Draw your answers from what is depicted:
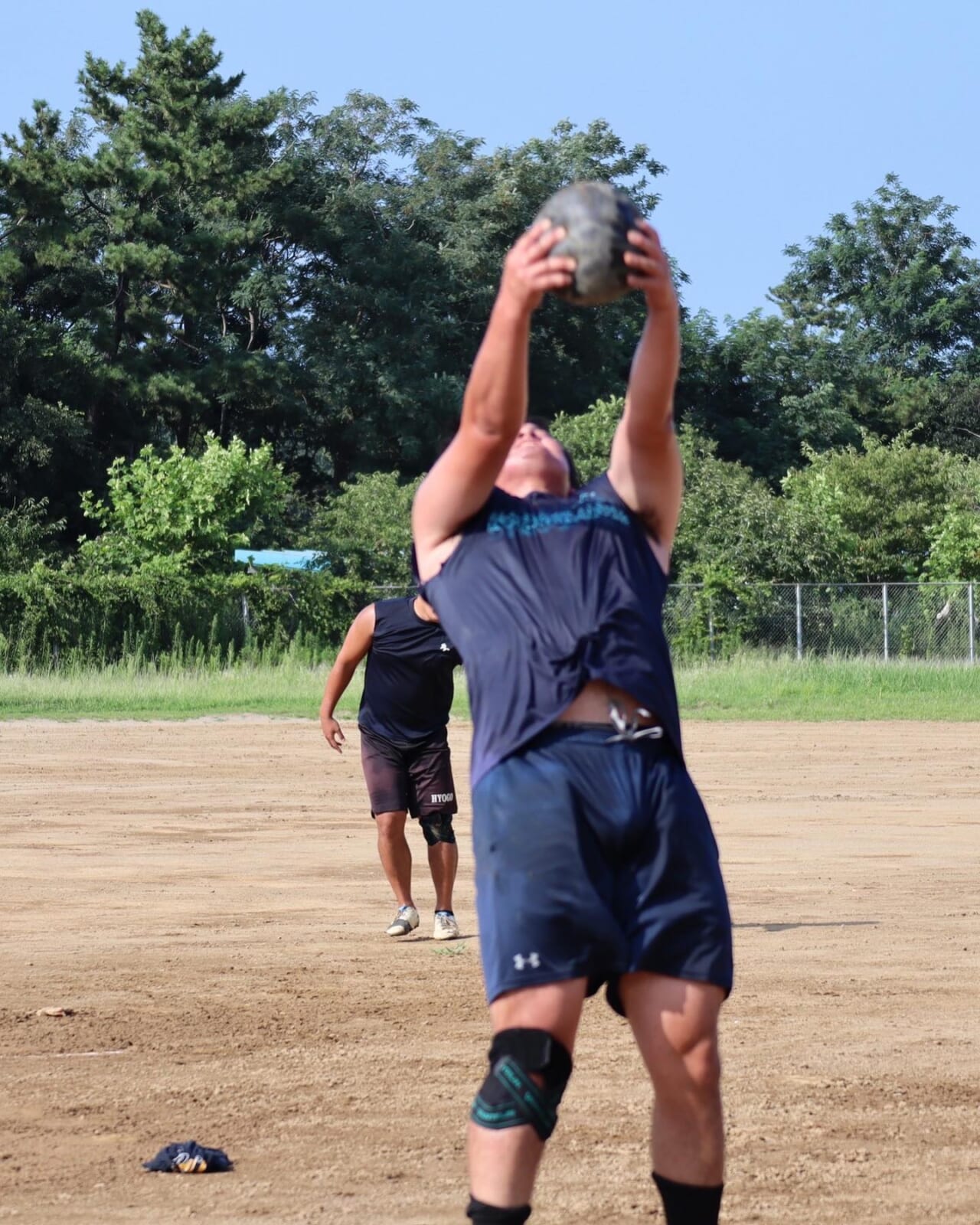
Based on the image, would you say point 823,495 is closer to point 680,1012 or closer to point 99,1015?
point 99,1015

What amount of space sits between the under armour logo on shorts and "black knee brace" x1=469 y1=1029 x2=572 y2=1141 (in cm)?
13

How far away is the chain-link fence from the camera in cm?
3709

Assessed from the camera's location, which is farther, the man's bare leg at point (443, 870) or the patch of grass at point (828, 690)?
the patch of grass at point (828, 690)

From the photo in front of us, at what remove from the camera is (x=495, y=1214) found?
3.62 meters

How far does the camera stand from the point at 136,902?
1123 centimetres

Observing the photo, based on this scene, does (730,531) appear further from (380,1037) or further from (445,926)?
(380,1037)

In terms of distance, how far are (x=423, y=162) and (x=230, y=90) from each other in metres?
8.92

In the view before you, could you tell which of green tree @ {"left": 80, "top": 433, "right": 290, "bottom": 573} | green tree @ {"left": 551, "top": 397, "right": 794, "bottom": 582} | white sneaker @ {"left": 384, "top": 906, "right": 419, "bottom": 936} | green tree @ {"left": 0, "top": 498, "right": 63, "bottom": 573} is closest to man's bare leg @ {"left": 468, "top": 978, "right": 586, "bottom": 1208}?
white sneaker @ {"left": 384, "top": 906, "right": 419, "bottom": 936}

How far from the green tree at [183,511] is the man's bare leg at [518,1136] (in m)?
36.5

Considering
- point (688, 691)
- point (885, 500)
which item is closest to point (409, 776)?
point (688, 691)

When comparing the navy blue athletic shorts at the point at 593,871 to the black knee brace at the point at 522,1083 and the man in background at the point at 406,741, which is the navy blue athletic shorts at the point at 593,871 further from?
the man in background at the point at 406,741

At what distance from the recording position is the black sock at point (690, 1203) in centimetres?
382

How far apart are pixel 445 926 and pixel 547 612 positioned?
6.18 metres

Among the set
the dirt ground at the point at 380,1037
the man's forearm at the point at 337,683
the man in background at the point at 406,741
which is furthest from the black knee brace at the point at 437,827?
the man's forearm at the point at 337,683
